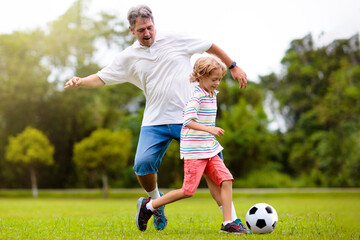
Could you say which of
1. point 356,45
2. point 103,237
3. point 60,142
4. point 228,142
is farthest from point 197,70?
point 356,45

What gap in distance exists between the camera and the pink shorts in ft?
14.2

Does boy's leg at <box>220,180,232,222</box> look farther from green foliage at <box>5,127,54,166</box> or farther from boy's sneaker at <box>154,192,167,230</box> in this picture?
green foliage at <box>5,127,54,166</box>

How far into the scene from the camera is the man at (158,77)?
4.71 meters

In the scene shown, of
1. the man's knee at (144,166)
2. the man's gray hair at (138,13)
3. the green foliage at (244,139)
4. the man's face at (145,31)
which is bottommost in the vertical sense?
the green foliage at (244,139)

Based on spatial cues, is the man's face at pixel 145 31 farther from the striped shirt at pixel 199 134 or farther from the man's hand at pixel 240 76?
the man's hand at pixel 240 76

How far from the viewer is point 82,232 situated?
15.4ft

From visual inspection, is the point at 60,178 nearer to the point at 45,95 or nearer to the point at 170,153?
the point at 45,95

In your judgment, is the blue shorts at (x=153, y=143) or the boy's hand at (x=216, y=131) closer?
the boy's hand at (x=216, y=131)

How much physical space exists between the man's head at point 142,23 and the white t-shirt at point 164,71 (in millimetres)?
121

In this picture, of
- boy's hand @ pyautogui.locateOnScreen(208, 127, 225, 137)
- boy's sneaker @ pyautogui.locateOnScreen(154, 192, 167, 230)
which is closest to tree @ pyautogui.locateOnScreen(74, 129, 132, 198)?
boy's sneaker @ pyautogui.locateOnScreen(154, 192, 167, 230)

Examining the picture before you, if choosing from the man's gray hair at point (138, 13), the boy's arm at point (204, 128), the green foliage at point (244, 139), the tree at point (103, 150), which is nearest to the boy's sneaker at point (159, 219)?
the boy's arm at point (204, 128)

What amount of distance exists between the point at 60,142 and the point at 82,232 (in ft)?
88.4

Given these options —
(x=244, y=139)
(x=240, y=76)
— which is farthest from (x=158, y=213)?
(x=244, y=139)

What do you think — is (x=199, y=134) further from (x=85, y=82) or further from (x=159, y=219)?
(x=85, y=82)
